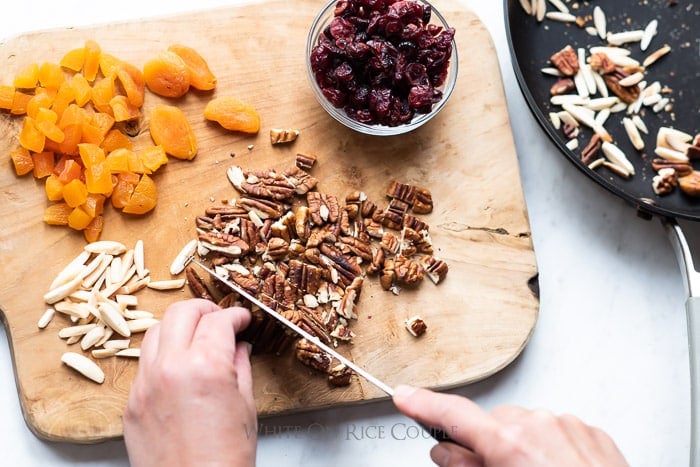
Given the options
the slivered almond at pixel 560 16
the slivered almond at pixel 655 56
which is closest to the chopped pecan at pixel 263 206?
the slivered almond at pixel 560 16

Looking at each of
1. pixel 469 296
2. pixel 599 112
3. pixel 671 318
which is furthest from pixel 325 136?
pixel 671 318

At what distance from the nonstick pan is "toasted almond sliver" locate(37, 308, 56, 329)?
134 cm

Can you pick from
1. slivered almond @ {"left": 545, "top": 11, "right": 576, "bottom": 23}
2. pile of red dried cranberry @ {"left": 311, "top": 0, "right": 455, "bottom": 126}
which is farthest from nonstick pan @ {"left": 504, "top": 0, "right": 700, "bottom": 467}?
pile of red dried cranberry @ {"left": 311, "top": 0, "right": 455, "bottom": 126}

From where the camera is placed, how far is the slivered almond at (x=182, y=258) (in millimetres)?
1706

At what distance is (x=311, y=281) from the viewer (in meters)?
1.71

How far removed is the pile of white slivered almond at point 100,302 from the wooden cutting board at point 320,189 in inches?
1.0

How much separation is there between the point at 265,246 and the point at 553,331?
2.72ft

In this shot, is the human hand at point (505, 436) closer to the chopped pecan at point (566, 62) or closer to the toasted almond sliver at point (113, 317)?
the toasted almond sliver at point (113, 317)

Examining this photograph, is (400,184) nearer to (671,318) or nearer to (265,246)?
(265,246)

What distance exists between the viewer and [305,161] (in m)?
1.76

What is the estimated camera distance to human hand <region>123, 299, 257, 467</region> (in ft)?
4.52

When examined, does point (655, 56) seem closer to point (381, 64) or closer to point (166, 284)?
point (381, 64)

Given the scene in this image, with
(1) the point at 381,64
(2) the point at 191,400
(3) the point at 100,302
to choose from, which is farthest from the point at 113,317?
(1) the point at 381,64

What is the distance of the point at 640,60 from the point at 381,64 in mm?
814
